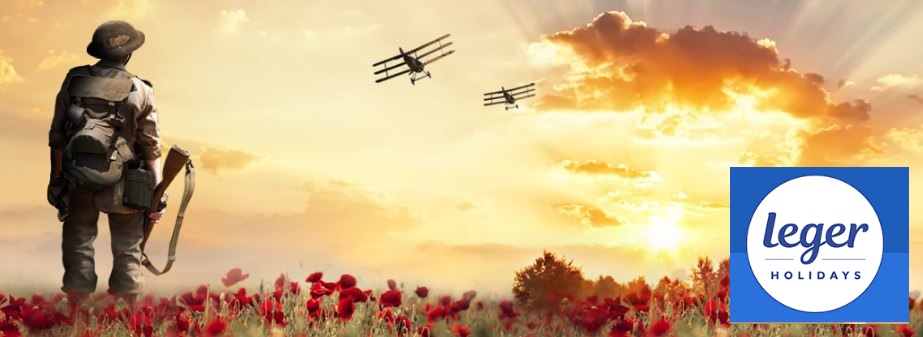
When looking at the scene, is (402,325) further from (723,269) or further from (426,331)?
(723,269)

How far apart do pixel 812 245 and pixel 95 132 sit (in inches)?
259

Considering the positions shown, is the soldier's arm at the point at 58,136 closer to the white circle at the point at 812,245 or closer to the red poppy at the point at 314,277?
the red poppy at the point at 314,277

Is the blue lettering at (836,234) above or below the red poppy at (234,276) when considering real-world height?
above

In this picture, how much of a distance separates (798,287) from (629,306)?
4.43 feet

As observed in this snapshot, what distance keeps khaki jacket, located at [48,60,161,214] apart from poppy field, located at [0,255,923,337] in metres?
1.14

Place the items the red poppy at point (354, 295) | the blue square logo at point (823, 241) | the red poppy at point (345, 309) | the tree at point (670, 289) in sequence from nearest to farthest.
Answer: the red poppy at point (345, 309) → the red poppy at point (354, 295) → the blue square logo at point (823, 241) → the tree at point (670, 289)

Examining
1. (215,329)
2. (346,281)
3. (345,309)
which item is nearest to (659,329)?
(345,309)

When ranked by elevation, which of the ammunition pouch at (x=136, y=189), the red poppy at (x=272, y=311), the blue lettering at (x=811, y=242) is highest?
the ammunition pouch at (x=136, y=189)

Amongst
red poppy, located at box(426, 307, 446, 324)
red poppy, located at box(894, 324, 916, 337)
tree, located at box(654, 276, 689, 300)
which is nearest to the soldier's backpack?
red poppy, located at box(426, 307, 446, 324)

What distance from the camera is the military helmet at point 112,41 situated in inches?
356

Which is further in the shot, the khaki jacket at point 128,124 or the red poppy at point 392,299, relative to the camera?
the khaki jacket at point 128,124

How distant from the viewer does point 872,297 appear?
718 cm

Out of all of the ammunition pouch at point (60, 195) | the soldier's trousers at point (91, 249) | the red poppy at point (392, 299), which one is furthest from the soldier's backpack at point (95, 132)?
the red poppy at point (392, 299)

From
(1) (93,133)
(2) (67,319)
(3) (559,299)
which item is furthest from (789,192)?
(1) (93,133)
